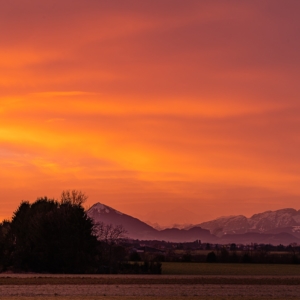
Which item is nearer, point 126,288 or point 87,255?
point 126,288

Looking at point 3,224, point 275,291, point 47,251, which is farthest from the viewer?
point 3,224

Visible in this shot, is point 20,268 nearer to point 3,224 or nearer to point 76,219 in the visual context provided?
point 76,219

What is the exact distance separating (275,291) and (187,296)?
27.5ft

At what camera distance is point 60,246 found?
8050 centimetres

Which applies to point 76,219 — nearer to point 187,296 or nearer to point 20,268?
point 20,268

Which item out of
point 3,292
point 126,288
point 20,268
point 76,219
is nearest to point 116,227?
point 76,219

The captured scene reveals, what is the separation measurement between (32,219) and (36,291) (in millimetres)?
37077

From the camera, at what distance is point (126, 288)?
168 feet

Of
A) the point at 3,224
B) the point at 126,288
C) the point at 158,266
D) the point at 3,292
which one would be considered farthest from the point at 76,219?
the point at 3,292

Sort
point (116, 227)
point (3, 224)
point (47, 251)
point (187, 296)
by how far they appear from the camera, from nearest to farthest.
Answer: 1. point (187, 296)
2. point (47, 251)
3. point (116, 227)
4. point (3, 224)

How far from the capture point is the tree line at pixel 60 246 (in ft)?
263

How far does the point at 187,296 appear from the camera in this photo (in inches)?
1725

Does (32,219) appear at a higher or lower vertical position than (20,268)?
higher

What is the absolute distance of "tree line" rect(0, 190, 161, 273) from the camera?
8025 cm
